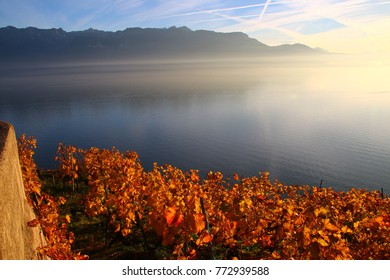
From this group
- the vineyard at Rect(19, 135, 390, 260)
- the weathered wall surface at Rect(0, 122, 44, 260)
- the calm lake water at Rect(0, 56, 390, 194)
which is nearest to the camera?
the weathered wall surface at Rect(0, 122, 44, 260)

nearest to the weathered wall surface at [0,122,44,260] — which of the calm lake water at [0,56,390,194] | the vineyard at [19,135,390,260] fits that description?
the vineyard at [19,135,390,260]

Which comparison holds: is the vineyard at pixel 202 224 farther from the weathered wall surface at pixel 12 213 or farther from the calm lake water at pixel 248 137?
the calm lake water at pixel 248 137

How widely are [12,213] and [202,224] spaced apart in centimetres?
388

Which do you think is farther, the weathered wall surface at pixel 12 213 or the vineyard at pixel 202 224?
the vineyard at pixel 202 224

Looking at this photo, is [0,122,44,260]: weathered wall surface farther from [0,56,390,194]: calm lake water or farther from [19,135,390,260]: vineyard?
[0,56,390,194]: calm lake water

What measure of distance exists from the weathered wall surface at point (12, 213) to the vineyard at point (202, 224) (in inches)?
12.5

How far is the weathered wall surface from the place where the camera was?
507cm

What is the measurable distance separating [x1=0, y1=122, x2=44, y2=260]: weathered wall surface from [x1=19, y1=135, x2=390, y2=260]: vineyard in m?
0.32

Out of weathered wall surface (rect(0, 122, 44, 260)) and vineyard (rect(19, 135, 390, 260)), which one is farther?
vineyard (rect(19, 135, 390, 260))

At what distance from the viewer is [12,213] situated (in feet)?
18.2

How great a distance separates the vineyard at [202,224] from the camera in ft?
23.1

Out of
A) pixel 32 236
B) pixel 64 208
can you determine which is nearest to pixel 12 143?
pixel 32 236

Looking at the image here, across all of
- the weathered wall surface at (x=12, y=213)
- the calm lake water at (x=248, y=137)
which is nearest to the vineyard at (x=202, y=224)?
the weathered wall surface at (x=12, y=213)

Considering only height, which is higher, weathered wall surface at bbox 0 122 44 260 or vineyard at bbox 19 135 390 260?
weathered wall surface at bbox 0 122 44 260
